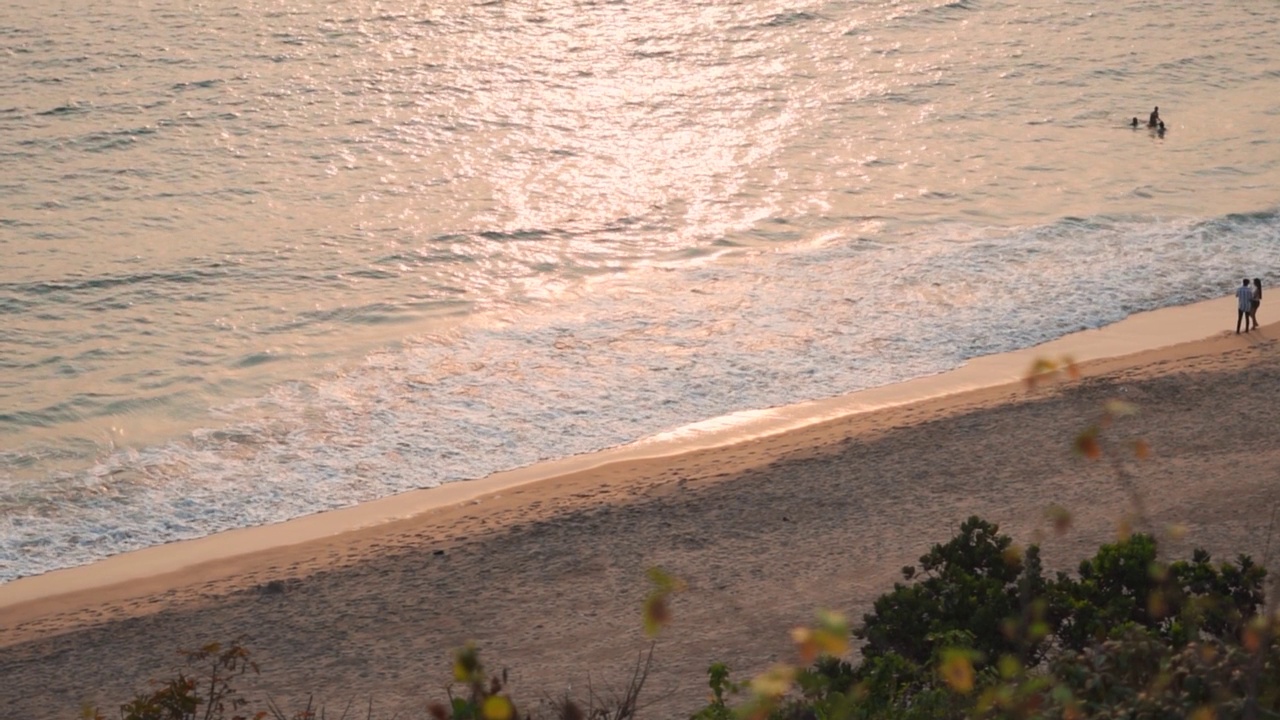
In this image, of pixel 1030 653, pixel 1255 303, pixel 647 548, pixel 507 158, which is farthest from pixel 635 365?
pixel 507 158

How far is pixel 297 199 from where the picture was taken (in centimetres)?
2545

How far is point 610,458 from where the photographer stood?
15.2 metres

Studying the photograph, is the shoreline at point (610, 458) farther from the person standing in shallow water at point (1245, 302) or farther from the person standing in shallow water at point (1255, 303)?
the person standing in shallow water at point (1255, 303)

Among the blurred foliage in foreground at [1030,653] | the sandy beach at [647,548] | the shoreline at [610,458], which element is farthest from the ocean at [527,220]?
the blurred foliage in foreground at [1030,653]

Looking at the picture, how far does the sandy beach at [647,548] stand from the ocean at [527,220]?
1.06 meters

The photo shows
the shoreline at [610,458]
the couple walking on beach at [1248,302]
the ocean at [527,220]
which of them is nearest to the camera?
the shoreline at [610,458]

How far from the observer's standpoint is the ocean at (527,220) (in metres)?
16.3

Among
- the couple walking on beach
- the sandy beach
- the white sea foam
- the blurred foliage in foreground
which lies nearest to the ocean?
the white sea foam

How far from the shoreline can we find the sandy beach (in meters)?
0.05

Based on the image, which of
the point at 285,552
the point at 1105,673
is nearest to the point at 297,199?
the point at 285,552

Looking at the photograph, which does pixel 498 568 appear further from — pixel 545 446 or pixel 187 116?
pixel 187 116

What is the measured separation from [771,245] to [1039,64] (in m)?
15.8

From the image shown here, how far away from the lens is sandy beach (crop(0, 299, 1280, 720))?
35.6ft

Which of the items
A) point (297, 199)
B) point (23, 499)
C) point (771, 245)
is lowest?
point (23, 499)
